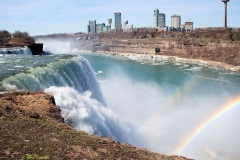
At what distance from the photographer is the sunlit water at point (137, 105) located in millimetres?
9750

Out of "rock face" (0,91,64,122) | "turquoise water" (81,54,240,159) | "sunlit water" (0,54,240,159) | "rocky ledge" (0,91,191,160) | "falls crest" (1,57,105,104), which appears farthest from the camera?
"turquoise water" (81,54,240,159)

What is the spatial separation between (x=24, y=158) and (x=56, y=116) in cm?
279

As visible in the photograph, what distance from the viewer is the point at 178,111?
64.1 ft

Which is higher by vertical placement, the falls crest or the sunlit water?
the falls crest

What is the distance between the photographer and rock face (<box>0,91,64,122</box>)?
6625 millimetres

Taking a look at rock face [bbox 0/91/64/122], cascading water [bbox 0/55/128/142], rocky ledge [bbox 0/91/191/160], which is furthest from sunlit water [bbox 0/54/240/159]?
rocky ledge [bbox 0/91/191/160]

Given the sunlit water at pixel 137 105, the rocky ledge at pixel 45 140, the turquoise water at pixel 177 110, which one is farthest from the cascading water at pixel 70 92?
the turquoise water at pixel 177 110

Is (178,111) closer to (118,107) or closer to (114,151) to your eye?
(118,107)

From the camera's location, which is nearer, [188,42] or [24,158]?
[24,158]

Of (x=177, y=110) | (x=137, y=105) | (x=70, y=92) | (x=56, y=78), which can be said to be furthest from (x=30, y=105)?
(x=177, y=110)

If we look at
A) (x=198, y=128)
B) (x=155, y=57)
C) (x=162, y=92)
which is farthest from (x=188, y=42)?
(x=198, y=128)

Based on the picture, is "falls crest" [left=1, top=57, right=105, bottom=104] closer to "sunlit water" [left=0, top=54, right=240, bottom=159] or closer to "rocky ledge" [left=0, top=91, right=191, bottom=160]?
"sunlit water" [left=0, top=54, right=240, bottom=159]

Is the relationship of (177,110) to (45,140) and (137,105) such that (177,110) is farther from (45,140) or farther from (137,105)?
(45,140)

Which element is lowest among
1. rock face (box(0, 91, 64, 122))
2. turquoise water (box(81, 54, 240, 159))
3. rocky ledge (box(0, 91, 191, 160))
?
turquoise water (box(81, 54, 240, 159))
